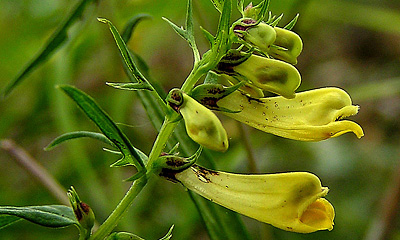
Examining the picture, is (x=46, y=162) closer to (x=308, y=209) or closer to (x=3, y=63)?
(x=3, y=63)

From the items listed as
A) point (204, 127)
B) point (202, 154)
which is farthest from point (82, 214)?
point (202, 154)

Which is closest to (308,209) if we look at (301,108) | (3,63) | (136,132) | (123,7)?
(301,108)

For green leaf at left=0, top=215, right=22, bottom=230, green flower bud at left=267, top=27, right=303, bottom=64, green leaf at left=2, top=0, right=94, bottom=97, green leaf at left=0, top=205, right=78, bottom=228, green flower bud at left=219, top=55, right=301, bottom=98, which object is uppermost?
green flower bud at left=267, top=27, right=303, bottom=64

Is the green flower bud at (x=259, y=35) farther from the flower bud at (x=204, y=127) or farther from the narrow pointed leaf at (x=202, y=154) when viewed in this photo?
the narrow pointed leaf at (x=202, y=154)

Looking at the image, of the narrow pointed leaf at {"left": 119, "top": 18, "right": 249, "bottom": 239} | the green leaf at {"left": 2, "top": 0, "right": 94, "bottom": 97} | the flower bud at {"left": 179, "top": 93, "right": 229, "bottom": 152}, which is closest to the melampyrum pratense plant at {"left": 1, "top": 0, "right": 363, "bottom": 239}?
the flower bud at {"left": 179, "top": 93, "right": 229, "bottom": 152}

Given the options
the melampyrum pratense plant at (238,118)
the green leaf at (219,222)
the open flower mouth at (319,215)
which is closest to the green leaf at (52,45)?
the melampyrum pratense plant at (238,118)

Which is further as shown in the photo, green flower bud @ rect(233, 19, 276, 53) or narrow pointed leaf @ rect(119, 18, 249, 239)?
narrow pointed leaf @ rect(119, 18, 249, 239)

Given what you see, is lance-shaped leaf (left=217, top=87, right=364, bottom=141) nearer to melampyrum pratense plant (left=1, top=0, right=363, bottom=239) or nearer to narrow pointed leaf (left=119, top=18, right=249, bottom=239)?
melampyrum pratense plant (left=1, top=0, right=363, bottom=239)
